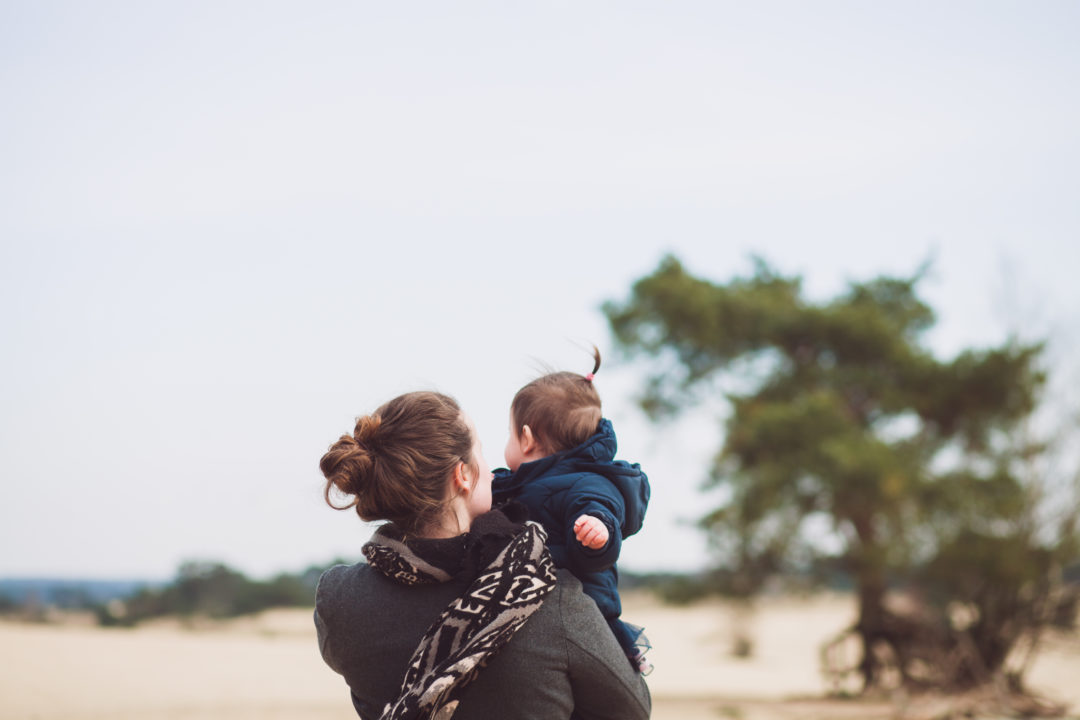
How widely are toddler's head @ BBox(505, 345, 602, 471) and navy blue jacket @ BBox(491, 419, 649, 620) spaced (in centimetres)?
6

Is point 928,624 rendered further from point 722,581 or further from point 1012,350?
point 1012,350

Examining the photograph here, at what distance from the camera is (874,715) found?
11797mm

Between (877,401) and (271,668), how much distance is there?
1238 cm

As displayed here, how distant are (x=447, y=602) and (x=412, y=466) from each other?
0.91 feet

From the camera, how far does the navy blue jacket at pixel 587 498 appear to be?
6.51 ft

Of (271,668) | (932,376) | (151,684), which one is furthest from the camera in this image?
(271,668)

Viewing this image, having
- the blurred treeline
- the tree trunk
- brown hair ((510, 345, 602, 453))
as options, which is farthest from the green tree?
the blurred treeline

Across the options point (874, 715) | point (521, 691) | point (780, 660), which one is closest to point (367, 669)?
point (521, 691)

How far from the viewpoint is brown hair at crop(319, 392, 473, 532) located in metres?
1.87

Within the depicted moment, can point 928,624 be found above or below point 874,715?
above

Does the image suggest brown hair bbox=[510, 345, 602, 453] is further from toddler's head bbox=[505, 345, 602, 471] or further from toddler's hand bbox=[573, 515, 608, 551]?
toddler's hand bbox=[573, 515, 608, 551]

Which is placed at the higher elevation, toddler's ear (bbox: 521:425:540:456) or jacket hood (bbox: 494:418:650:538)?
toddler's ear (bbox: 521:425:540:456)

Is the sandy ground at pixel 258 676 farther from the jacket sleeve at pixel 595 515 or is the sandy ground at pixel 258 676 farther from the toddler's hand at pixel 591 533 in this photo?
the toddler's hand at pixel 591 533

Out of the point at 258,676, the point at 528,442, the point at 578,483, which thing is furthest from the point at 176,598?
the point at 578,483
